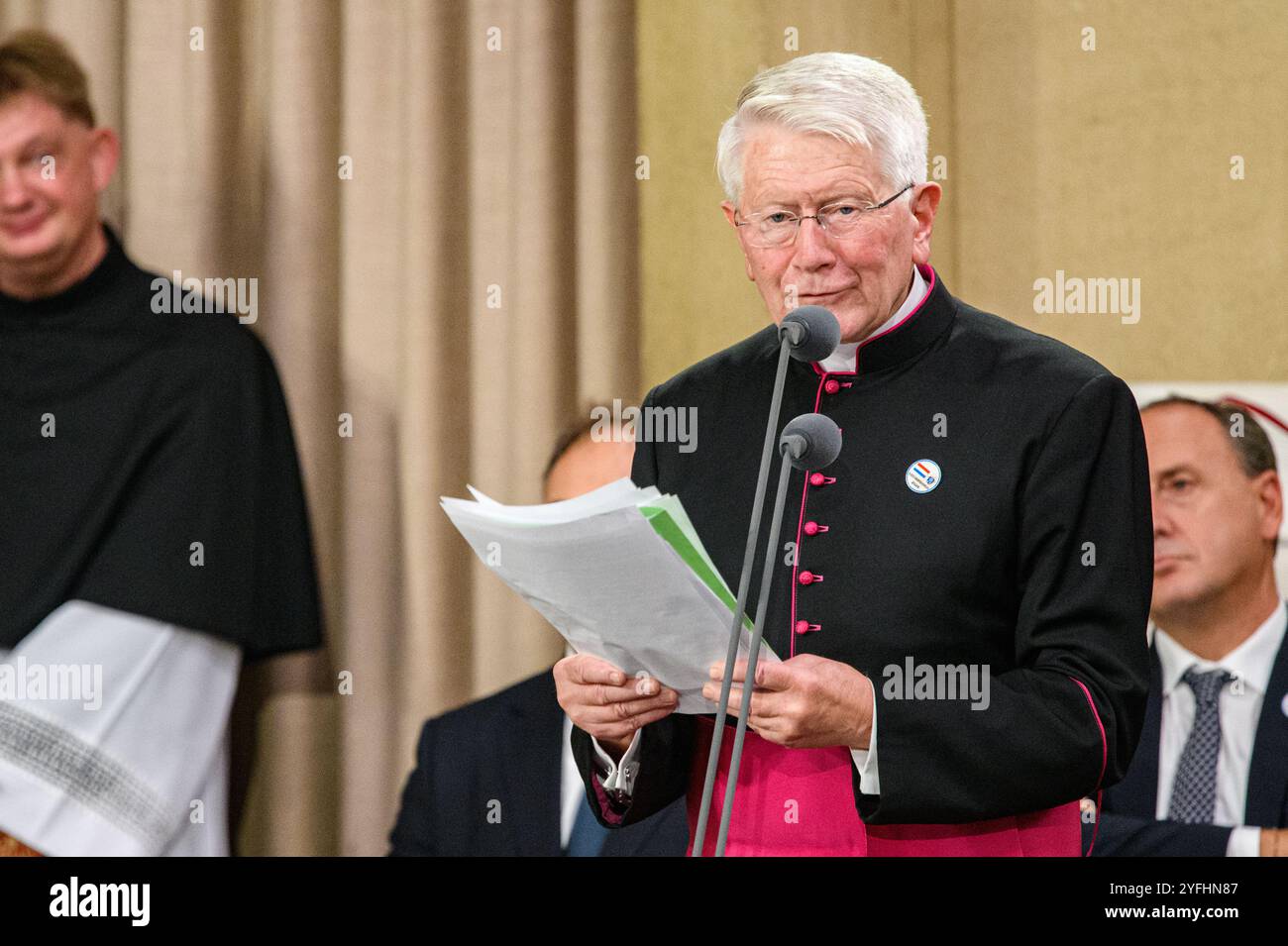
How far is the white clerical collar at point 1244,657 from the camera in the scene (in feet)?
11.3

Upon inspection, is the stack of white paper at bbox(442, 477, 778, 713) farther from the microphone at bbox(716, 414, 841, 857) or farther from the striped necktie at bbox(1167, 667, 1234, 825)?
the striped necktie at bbox(1167, 667, 1234, 825)

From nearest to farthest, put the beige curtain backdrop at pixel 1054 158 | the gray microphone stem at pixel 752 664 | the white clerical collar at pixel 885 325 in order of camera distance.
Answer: the gray microphone stem at pixel 752 664, the white clerical collar at pixel 885 325, the beige curtain backdrop at pixel 1054 158

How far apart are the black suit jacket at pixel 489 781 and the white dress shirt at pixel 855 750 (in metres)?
1.57

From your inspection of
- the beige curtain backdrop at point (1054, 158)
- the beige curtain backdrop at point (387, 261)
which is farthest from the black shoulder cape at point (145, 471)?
the beige curtain backdrop at point (1054, 158)

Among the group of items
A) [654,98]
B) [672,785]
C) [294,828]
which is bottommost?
[294,828]

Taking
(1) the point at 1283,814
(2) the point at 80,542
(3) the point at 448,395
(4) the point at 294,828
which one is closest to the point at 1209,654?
(1) the point at 1283,814

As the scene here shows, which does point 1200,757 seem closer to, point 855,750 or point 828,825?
point 828,825

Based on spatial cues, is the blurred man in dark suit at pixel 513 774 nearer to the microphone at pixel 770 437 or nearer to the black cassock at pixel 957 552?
the black cassock at pixel 957 552

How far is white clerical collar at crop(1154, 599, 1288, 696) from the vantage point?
345 centimetres

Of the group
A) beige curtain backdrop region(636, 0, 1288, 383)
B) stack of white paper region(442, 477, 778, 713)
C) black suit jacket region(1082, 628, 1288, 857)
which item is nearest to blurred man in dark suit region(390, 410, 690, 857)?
beige curtain backdrop region(636, 0, 1288, 383)

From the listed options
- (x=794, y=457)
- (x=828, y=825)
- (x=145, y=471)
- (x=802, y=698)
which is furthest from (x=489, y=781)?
(x=794, y=457)
